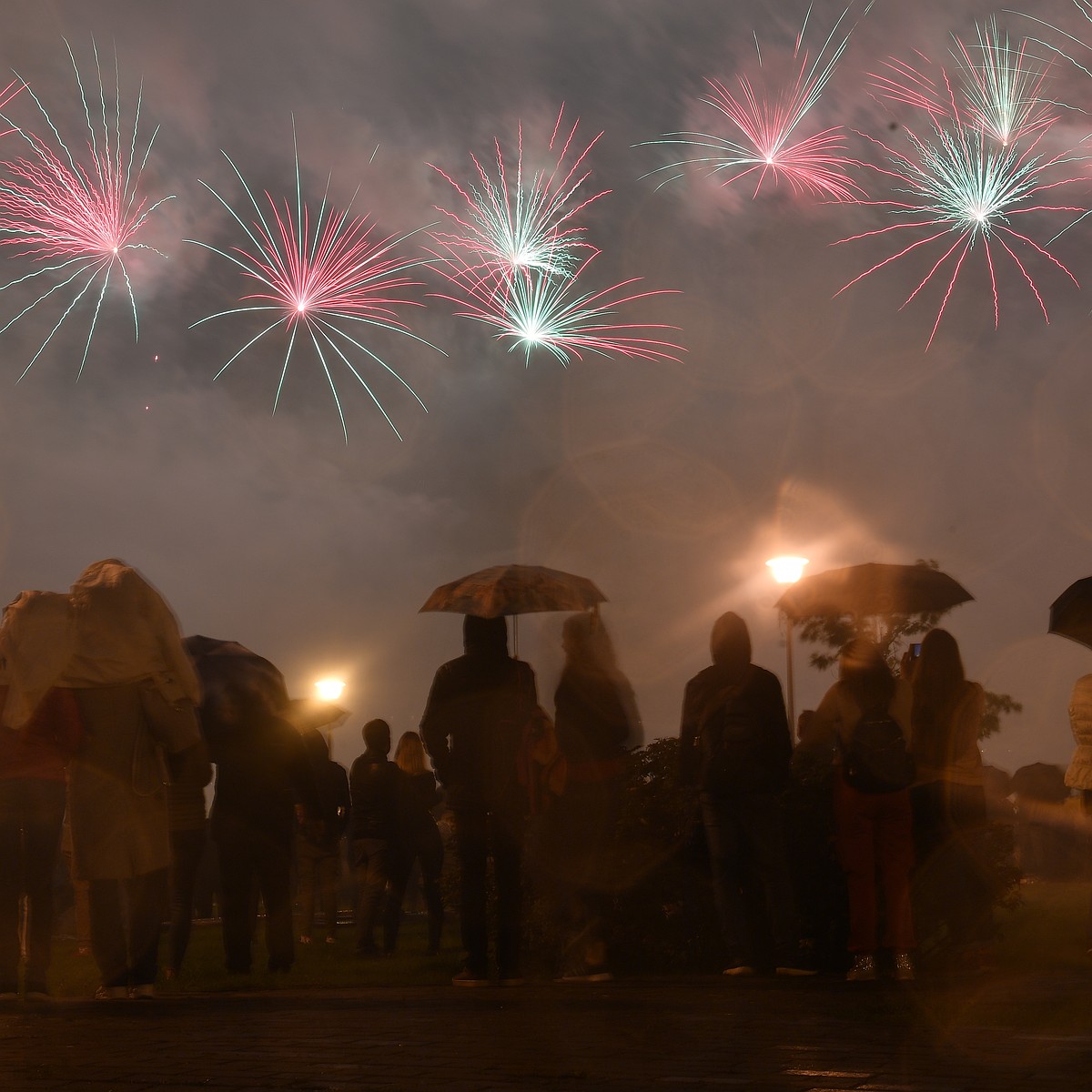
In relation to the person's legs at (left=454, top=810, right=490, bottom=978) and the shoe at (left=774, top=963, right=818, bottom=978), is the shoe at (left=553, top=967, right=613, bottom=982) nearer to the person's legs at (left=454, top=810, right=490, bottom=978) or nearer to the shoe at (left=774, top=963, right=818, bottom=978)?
the person's legs at (left=454, top=810, right=490, bottom=978)

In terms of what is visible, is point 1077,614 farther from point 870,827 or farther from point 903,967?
point 903,967

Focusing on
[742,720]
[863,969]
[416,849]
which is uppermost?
[742,720]

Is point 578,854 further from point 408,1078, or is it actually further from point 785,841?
point 408,1078

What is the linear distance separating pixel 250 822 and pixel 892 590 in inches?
231

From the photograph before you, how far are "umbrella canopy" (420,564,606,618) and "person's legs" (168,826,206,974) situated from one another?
194 cm

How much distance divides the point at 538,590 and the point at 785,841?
2072 millimetres

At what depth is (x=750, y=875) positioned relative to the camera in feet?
25.2

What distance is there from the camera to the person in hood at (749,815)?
756 centimetres

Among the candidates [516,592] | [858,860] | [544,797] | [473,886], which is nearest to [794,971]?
[858,860]

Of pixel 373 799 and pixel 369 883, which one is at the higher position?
pixel 373 799

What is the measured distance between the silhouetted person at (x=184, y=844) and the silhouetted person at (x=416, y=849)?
212cm

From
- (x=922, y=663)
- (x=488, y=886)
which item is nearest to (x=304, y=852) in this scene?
(x=488, y=886)

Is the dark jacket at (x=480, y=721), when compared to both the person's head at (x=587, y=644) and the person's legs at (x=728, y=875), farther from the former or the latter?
the person's legs at (x=728, y=875)

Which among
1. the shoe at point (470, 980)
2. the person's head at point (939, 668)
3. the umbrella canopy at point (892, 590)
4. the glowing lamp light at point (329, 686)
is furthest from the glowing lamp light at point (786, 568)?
the shoe at point (470, 980)
